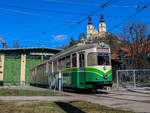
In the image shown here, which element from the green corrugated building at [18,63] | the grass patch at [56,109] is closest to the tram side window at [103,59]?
the grass patch at [56,109]

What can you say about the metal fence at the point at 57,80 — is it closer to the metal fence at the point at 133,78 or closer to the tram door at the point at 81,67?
the tram door at the point at 81,67

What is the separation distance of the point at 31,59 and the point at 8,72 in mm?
4797

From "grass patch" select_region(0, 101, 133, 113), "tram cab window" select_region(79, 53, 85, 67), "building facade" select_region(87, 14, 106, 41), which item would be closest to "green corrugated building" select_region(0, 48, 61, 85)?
"building facade" select_region(87, 14, 106, 41)

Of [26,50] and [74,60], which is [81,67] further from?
[26,50]

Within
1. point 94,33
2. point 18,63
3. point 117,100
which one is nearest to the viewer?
point 117,100

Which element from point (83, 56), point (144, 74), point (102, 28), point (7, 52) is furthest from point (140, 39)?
point (102, 28)

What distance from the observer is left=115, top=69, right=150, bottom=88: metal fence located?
64.1ft

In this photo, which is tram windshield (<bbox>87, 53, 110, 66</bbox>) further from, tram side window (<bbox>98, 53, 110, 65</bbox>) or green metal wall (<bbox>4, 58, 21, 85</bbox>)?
green metal wall (<bbox>4, 58, 21, 85</bbox>)

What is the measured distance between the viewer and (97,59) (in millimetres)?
14797

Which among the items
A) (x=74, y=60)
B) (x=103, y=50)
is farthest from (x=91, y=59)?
(x=74, y=60)

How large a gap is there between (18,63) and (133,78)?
24.9 metres

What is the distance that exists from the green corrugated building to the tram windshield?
78.7 ft

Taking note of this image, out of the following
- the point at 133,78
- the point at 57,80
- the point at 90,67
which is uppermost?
the point at 90,67

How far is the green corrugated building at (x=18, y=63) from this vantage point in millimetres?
38062
